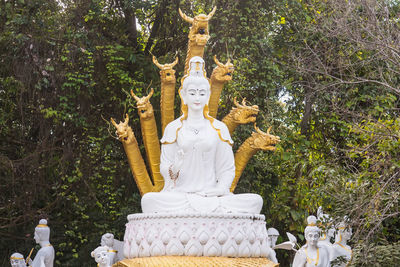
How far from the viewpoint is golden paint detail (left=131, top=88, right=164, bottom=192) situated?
9938mm

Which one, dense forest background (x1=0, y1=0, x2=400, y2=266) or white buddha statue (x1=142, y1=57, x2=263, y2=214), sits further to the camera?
dense forest background (x1=0, y1=0, x2=400, y2=266)

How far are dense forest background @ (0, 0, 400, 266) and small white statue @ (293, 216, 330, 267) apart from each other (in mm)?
1692

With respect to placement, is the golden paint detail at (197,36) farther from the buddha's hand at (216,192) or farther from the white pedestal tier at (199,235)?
the white pedestal tier at (199,235)

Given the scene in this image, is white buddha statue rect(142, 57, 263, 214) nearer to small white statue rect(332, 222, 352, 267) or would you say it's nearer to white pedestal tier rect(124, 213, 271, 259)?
white pedestal tier rect(124, 213, 271, 259)

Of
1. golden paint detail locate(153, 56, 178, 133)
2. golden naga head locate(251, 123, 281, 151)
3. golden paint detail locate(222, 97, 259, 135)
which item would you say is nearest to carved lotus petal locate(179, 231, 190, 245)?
golden naga head locate(251, 123, 281, 151)

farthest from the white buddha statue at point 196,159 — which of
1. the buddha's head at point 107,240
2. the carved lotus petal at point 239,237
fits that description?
the buddha's head at point 107,240

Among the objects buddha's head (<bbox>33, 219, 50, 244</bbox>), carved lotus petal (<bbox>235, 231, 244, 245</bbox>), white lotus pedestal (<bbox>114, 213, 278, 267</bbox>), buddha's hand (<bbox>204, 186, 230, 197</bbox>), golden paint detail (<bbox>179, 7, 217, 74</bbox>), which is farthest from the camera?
buddha's head (<bbox>33, 219, 50, 244</bbox>)

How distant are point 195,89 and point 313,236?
266 cm

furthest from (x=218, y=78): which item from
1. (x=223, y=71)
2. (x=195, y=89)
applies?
(x=195, y=89)

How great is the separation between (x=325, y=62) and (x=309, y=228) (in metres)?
4.02

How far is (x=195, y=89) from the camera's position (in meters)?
9.22

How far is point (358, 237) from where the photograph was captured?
9.14 meters

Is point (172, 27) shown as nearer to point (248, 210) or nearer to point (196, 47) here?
point (196, 47)

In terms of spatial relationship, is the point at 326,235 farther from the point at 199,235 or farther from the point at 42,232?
the point at 42,232
